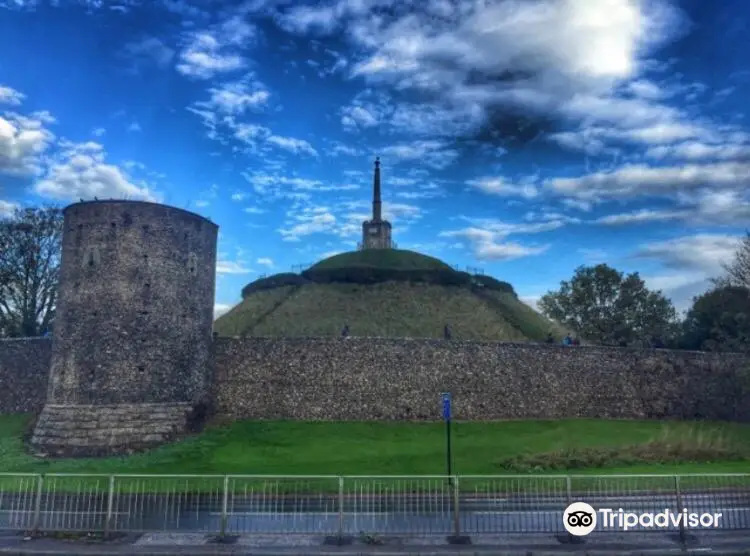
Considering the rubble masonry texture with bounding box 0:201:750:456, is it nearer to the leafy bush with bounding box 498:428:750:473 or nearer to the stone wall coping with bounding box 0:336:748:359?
the stone wall coping with bounding box 0:336:748:359

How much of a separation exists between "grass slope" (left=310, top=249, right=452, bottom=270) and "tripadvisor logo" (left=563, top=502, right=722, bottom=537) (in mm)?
46025

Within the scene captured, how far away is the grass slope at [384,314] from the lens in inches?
1850

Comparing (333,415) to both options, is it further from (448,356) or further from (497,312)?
(497,312)

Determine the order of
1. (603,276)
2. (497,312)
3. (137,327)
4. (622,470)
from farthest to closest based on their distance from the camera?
1. (603,276)
2. (497,312)
3. (137,327)
4. (622,470)

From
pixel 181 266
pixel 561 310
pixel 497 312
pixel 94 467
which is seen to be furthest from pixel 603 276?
pixel 94 467

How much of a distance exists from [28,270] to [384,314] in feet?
86.4

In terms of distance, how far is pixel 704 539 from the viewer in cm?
1193

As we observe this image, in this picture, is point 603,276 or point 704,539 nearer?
point 704,539

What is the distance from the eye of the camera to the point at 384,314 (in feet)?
163

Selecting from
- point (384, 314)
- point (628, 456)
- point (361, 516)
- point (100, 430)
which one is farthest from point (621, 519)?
point (384, 314)

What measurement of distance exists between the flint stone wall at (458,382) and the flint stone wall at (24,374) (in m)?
9.89

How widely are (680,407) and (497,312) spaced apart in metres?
19.0

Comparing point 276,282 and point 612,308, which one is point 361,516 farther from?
point 612,308

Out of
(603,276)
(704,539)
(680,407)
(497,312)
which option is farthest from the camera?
(603,276)
